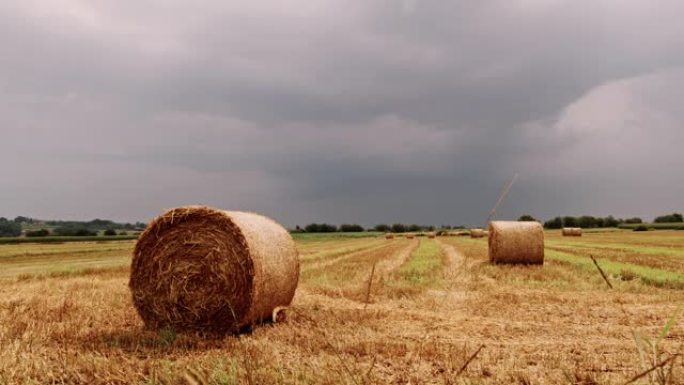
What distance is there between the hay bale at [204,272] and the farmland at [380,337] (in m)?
0.37

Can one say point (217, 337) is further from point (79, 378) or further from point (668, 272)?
point (668, 272)

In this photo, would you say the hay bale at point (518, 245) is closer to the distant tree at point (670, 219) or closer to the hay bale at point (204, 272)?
the hay bale at point (204, 272)

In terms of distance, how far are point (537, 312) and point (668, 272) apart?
7.78 meters

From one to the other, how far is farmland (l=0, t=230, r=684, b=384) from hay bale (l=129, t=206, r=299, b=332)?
14.7 inches

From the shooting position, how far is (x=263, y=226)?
Answer: 9.15 metres

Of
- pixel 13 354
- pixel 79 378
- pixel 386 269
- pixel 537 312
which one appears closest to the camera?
pixel 79 378

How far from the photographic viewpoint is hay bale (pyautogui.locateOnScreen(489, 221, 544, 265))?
19406mm

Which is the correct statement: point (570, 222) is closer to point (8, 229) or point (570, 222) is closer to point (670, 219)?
point (670, 219)

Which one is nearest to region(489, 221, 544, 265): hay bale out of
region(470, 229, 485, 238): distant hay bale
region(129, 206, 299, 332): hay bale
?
region(129, 206, 299, 332): hay bale

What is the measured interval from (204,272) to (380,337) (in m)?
2.88

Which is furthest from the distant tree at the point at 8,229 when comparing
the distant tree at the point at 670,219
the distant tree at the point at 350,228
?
the distant tree at the point at 670,219

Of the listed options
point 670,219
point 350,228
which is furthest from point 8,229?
point 670,219

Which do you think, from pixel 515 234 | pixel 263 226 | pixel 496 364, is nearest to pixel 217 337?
pixel 263 226

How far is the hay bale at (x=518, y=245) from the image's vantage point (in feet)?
63.7
